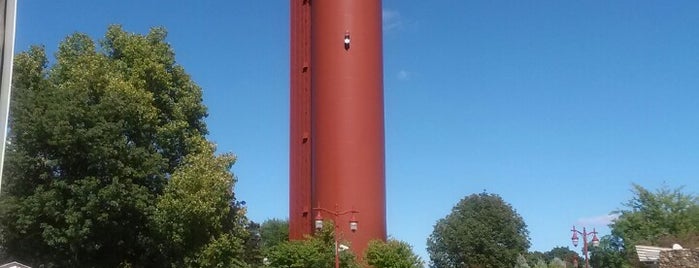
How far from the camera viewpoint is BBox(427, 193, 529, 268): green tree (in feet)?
229

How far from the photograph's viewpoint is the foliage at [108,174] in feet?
112

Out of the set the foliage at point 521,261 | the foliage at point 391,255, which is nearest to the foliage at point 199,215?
the foliage at point 391,255

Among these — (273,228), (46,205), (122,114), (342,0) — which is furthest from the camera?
(273,228)

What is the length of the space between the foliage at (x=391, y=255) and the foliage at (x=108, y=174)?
612cm

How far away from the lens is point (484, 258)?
6919cm

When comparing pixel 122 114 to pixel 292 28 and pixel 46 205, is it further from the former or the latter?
pixel 292 28

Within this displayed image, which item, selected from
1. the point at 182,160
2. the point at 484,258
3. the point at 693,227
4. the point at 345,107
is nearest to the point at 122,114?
the point at 182,160

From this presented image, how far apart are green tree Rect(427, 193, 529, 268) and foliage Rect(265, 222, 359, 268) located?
36.2 meters

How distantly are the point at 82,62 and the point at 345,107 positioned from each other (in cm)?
1264

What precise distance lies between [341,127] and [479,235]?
1387 inches

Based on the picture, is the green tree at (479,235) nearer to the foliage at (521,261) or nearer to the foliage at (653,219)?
the foliage at (521,261)

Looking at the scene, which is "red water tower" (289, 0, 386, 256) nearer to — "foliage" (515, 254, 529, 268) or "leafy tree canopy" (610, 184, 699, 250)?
"leafy tree canopy" (610, 184, 699, 250)

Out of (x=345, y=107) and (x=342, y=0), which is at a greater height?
(x=342, y=0)

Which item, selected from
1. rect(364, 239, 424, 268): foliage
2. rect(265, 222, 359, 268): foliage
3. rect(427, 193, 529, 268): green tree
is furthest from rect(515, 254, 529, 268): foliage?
rect(265, 222, 359, 268): foliage
